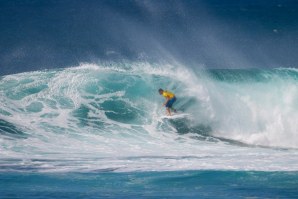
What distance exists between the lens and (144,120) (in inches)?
562

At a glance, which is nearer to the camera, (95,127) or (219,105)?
(95,127)

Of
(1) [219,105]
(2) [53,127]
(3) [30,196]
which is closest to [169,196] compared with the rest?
(3) [30,196]

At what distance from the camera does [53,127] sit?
1304 centimetres

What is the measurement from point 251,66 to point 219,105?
3.39 meters

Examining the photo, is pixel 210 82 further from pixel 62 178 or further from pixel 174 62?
pixel 62 178

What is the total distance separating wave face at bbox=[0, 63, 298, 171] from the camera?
361 inches

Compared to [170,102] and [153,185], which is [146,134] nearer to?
[170,102]

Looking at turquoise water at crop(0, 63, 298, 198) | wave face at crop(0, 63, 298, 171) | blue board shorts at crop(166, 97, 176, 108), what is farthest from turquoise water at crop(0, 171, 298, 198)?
blue board shorts at crop(166, 97, 176, 108)

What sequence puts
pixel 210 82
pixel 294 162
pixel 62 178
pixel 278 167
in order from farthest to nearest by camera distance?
1. pixel 210 82
2. pixel 294 162
3. pixel 278 167
4. pixel 62 178

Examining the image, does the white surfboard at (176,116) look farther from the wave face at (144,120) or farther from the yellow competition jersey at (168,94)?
the yellow competition jersey at (168,94)

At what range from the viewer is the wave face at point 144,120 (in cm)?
917

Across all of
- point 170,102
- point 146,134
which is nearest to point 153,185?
point 146,134

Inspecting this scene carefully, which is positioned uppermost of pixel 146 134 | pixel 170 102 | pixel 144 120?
pixel 170 102

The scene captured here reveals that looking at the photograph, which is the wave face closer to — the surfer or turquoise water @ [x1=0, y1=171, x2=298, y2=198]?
the surfer
